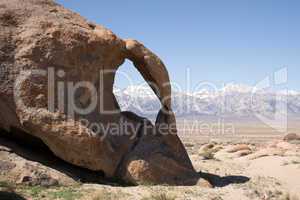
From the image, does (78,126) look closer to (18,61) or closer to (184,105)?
(18,61)

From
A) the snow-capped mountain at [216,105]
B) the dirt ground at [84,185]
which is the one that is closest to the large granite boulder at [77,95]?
the dirt ground at [84,185]

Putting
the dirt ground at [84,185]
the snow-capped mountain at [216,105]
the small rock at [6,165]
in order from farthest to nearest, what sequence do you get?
1. the snow-capped mountain at [216,105]
2. the small rock at [6,165]
3. the dirt ground at [84,185]

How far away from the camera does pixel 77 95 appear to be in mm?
10555

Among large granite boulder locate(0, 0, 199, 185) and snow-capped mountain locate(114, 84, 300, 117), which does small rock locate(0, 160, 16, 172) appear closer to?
large granite boulder locate(0, 0, 199, 185)

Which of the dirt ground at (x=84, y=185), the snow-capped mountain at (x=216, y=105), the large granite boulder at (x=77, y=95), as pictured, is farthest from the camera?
the snow-capped mountain at (x=216, y=105)

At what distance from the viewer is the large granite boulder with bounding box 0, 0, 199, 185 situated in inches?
388

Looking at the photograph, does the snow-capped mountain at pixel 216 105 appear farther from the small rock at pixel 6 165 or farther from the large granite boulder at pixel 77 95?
the small rock at pixel 6 165

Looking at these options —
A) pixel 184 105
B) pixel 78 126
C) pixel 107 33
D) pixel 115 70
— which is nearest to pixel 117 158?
pixel 78 126

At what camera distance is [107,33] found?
11.4 meters

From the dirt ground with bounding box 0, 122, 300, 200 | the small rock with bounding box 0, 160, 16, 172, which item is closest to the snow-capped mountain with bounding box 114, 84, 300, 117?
the dirt ground with bounding box 0, 122, 300, 200

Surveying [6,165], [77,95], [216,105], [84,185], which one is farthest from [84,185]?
[216,105]

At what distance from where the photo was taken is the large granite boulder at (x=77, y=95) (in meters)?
9.87

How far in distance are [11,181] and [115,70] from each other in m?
4.71

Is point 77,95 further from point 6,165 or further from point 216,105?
point 216,105
